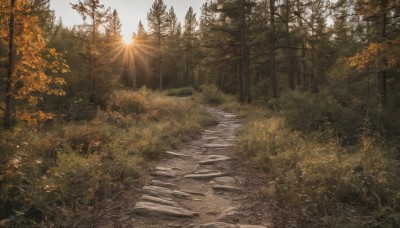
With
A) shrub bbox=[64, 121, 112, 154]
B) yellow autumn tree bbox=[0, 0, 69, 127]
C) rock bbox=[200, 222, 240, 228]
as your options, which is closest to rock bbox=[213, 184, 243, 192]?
rock bbox=[200, 222, 240, 228]

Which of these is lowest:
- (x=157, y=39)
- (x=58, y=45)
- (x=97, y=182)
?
(x=97, y=182)

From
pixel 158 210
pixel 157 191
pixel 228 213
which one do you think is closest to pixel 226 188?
pixel 228 213

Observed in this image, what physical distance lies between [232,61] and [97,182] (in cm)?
2386

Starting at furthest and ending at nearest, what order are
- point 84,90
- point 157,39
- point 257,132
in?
point 157,39
point 84,90
point 257,132

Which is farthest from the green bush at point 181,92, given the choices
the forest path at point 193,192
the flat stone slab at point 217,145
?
the forest path at point 193,192

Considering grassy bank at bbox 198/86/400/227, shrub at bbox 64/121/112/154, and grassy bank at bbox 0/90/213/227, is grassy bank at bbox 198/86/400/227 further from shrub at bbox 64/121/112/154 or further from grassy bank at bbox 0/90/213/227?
shrub at bbox 64/121/112/154

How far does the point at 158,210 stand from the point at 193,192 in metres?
1.06

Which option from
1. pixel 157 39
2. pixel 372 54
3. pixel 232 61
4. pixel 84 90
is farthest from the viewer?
pixel 157 39

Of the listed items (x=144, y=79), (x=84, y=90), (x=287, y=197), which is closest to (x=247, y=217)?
(x=287, y=197)

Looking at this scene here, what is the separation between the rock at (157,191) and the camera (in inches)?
194

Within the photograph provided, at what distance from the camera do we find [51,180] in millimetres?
4270

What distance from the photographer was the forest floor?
3963 millimetres

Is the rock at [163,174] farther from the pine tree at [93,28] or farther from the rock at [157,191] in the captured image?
the pine tree at [93,28]

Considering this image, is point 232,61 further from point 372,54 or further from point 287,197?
point 287,197
